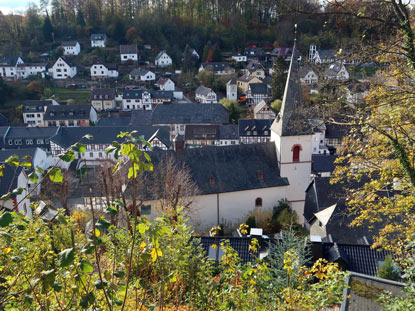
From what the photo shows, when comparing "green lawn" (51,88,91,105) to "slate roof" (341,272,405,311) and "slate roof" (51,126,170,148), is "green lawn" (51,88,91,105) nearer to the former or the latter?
"slate roof" (51,126,170,148)

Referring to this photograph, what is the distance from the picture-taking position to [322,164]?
39125 millimetres

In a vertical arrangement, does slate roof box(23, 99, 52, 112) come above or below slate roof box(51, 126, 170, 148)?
above

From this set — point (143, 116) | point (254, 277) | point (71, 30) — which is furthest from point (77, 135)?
point (71, 30)

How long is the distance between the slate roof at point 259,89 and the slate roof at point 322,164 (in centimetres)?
2923


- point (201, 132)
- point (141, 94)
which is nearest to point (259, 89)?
point (141, 94)

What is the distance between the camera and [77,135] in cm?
4612

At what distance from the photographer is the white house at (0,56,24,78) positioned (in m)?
80.7

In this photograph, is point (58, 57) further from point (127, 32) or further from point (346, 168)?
point (346, 168)

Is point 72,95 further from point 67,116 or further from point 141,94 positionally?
point 67,116

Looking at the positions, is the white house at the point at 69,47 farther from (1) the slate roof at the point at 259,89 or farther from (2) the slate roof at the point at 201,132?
(2) the slate roof at the point at 201,132

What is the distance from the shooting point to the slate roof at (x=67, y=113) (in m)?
56.7

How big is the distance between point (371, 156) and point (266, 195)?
1505 cm

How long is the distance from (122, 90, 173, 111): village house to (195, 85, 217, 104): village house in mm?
5403

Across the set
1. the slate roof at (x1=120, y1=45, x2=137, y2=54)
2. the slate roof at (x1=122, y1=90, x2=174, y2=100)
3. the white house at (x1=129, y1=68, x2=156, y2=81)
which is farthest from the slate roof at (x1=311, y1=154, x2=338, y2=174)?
the slate roof at (x1=120, y1=45, x2=137, y2=54)
